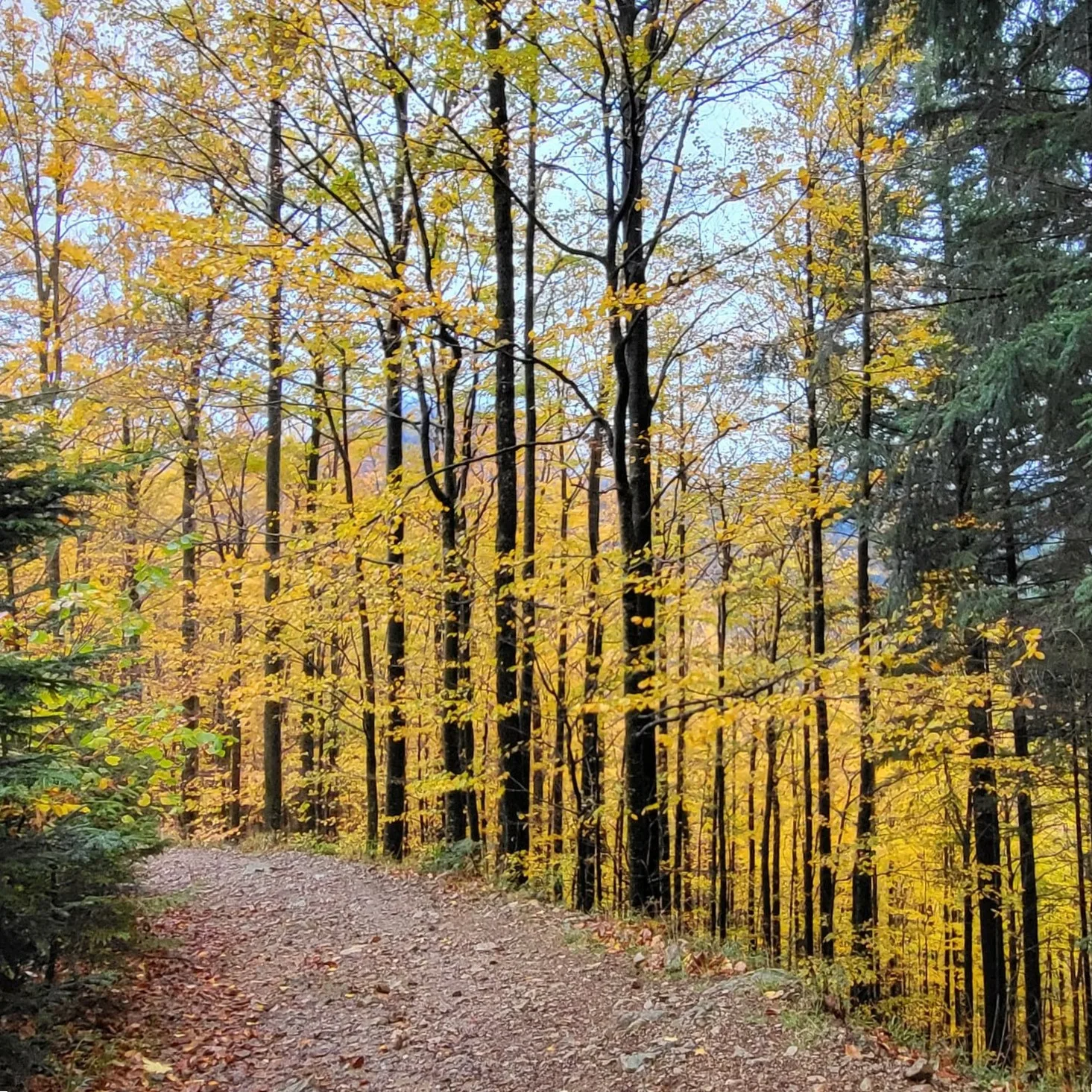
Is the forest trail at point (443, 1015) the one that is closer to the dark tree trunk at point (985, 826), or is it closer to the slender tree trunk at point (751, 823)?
the dark tree trunk at point (985, 826)

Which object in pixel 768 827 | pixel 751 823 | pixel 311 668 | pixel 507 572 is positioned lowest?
pixel 751 823

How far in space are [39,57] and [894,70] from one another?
11370 mm

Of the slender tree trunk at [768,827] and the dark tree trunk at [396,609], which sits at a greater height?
the dark tree trunk at [396,609]

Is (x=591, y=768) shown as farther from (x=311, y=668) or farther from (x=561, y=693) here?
(x=311, y=668)

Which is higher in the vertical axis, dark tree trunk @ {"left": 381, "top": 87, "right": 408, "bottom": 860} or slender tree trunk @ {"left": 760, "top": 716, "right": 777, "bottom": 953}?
dark tree trunk @ {"left": 381, "top": 87, "right": 408, "bottom": 860}

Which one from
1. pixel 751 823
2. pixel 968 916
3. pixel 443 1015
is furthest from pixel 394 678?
pixel 968 916

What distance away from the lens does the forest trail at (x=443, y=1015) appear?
4004mm

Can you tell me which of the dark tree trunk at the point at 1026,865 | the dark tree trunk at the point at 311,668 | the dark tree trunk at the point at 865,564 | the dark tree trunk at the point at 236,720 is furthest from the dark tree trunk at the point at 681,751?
the dark tree trunk at the point at 236,720

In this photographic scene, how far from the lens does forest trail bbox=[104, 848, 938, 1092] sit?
400 centimetres

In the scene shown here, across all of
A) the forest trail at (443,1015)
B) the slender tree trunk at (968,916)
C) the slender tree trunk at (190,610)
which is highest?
the slender tree trunk at (190,610)

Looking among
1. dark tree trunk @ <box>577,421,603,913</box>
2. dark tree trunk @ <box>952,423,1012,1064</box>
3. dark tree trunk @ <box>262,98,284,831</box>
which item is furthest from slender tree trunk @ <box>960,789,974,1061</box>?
dark tree trunk @ <box>262,98,284,831</box>

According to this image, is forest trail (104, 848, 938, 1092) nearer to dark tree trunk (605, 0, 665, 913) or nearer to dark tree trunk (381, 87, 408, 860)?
dark tree trunk (605, 0, 665, 913)

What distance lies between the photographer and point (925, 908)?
16.1 m

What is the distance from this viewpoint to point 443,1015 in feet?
16.0
